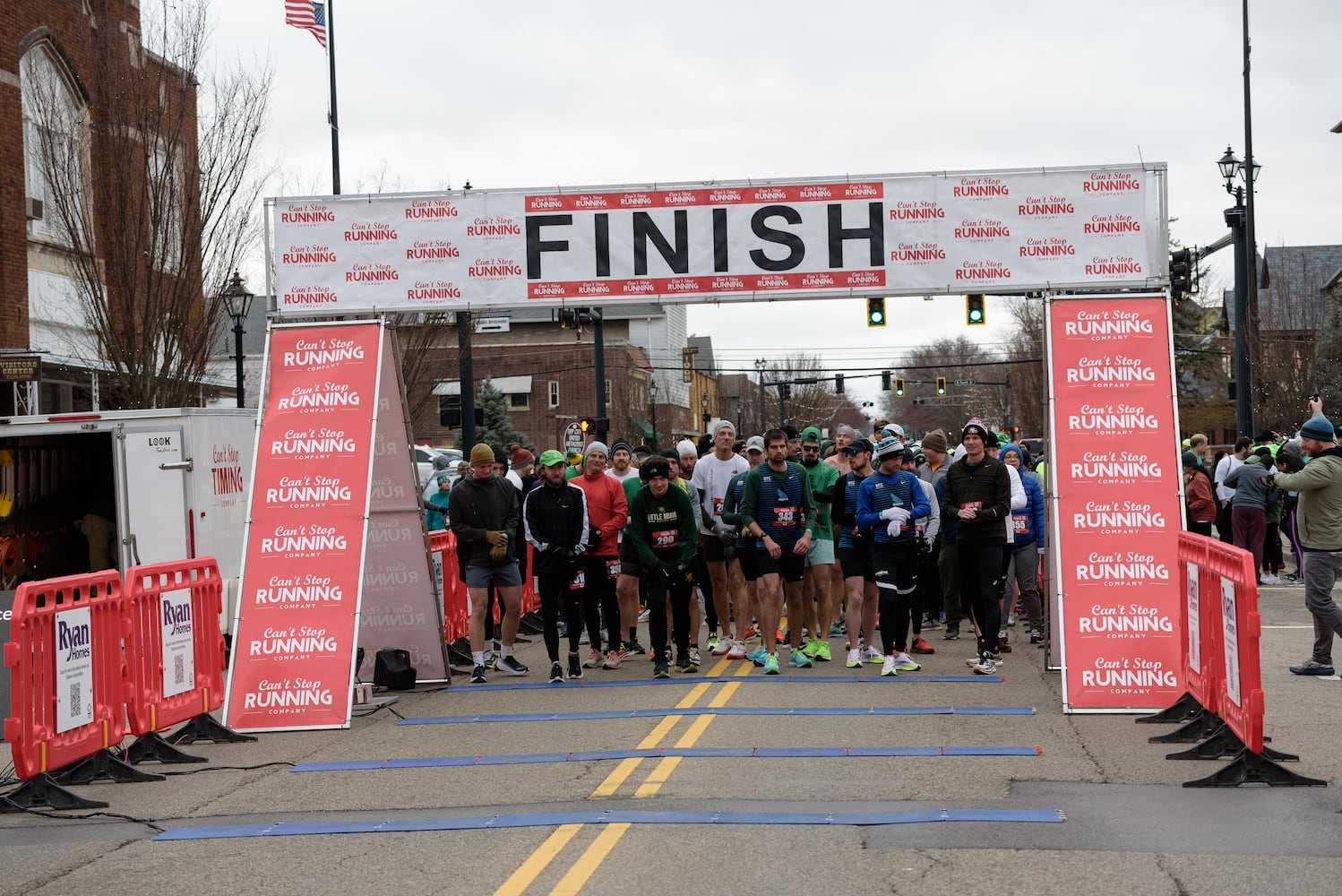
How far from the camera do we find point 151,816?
8.00 metres

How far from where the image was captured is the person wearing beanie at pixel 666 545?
42.5 ft

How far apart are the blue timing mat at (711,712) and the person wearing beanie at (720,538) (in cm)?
307

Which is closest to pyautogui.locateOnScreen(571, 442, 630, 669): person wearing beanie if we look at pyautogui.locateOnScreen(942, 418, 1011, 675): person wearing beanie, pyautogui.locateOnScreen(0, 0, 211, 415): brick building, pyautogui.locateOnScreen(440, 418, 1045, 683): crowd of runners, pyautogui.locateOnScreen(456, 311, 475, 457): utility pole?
pyautogui.locateOnScreen(440, 418, 1045, 683): crowd of runners

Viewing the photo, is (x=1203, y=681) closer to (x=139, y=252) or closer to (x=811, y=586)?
(x=811, y=586)

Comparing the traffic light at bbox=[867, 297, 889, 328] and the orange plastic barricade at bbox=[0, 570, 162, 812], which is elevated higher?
the traffic light at bbox=[867, 297, 889, 328]

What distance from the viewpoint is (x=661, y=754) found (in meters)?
9.05

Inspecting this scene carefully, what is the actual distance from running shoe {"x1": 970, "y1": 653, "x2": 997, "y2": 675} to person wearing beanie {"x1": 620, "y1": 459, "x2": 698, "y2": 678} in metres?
2.53

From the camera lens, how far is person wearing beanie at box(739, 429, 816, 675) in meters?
12.8

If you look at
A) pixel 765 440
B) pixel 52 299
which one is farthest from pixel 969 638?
pixel 52 299

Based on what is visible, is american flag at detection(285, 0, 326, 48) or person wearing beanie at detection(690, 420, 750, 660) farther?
american flag at detection(285, 0, 326, 48)

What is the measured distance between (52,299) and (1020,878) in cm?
2353

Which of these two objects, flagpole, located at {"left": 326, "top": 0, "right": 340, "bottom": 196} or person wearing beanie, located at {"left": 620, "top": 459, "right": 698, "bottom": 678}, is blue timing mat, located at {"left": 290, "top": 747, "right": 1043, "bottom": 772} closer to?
→ person wearing beanie, located at {"left": 620, "top": 459, "right": 698, "bottom": 678}

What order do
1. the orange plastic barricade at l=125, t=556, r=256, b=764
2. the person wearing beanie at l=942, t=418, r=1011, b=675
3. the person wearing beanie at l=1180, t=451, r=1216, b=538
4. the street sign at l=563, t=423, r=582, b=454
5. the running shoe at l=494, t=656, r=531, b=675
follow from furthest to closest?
the street sign at l=563, t=423, r=582, b=454 → the person wearing beanie at l=1180, t=451, r=1216, b=538 → the running shoe at l=494, t=656, r=531, b=675 → the person wearing beanie at l=942, t=418, r=1011, b=675 → the orange plastic barricade at l=125, t=556, r=256, b=764

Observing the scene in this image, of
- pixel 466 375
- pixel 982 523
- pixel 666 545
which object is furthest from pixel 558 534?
pixel 466 375
